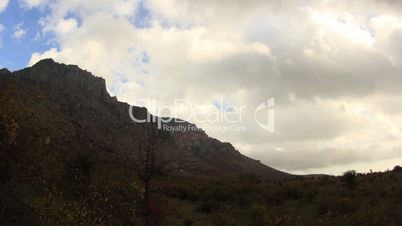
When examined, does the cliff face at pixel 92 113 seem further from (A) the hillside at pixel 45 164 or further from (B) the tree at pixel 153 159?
(B) the tree at pixel 153 159

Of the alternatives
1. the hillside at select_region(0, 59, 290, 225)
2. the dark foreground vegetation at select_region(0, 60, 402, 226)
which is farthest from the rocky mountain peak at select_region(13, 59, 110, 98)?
the dark foreground vegetation at select_region(0, 60, 402, 226)

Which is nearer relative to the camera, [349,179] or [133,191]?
[133,191]

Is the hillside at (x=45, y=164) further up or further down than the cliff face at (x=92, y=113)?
further down

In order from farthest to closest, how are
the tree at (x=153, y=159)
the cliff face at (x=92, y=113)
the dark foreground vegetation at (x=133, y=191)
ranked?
the cliff face at (x=92, y=113), the tree at (x=153, y=159), the dark foreground vegetation at (x=133, y=191)

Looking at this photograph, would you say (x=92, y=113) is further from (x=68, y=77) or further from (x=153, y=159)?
(x=153, y=159)

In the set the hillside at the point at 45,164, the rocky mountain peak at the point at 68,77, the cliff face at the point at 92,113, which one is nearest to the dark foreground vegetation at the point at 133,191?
the hillside at the point at 45,164

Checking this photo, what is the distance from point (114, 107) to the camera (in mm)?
165375

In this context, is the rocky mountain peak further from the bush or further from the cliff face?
the bush

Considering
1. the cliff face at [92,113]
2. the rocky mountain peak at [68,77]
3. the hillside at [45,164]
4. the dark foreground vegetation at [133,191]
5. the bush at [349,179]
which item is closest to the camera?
the hillside at [45,164]

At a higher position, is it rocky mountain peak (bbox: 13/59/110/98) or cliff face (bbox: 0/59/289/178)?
rocky mountain peak (bbox: 13/59/110/98)

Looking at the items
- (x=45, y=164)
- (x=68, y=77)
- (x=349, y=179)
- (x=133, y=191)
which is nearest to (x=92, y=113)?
(x=68, y=77)

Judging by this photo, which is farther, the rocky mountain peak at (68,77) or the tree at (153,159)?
the rocky mountain peak at (68,77)

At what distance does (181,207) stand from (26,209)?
1374 cm

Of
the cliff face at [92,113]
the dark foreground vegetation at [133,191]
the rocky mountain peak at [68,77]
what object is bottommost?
the dark foreground vegetation at [133,191]
